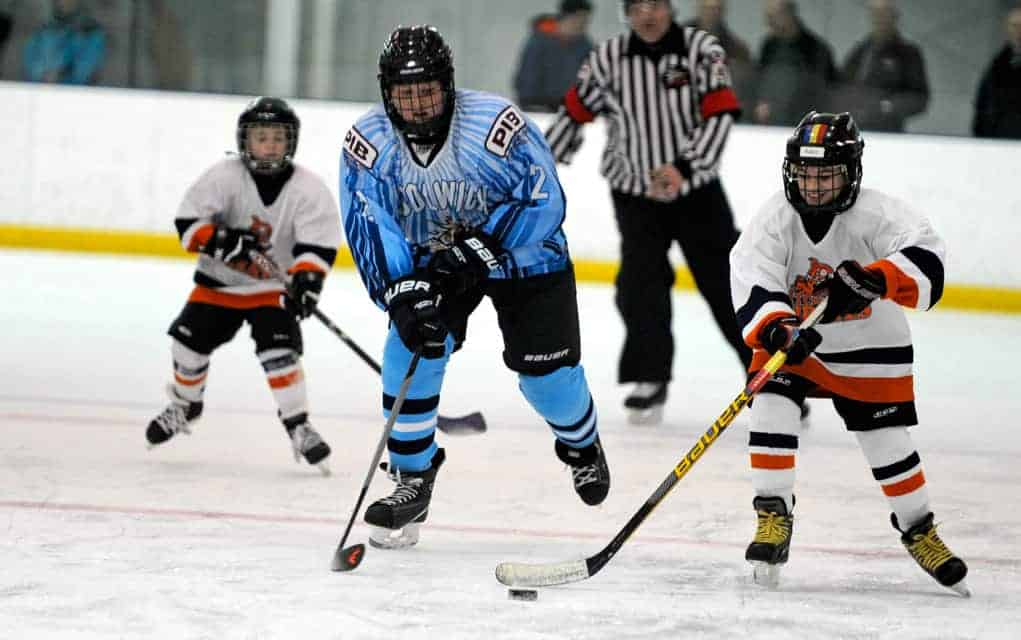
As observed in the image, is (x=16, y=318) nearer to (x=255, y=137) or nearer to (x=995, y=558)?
(x=255, y=137)

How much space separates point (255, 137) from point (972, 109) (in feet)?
15.1

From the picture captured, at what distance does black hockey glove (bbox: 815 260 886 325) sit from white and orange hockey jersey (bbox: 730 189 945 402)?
11 centimetres

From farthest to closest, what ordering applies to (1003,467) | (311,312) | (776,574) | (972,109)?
(972,109), (1003,467), (311,312), (776,574)

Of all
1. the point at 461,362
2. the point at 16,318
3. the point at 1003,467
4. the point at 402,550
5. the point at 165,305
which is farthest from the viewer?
the point at 165,305

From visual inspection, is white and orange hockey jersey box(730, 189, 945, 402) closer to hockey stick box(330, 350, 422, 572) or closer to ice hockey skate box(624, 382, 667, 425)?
hockey stick box(330, 350, 422, 572)

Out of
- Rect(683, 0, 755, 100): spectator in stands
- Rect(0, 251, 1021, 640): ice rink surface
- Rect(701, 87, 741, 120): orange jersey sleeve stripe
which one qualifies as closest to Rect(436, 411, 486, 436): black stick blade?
Rect(0, 251, 1021, 640): ice rink surface

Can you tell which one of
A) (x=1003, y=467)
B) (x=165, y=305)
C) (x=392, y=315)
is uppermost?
(x=392, y=315)

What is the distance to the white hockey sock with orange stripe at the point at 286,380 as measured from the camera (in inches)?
153

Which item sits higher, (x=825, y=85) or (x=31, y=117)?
(x=825, y=85)

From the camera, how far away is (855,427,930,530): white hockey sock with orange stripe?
2945mm

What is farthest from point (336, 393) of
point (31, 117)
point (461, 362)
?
point (31, 117)

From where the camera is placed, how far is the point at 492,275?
3.18 metres

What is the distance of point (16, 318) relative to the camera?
6176 millimetres

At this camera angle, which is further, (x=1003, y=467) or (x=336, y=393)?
(x=336, y=393)
